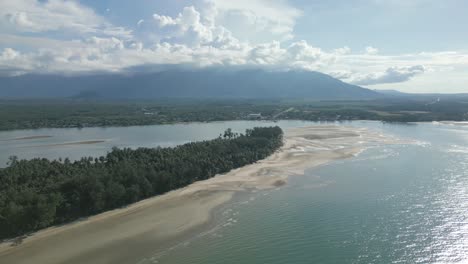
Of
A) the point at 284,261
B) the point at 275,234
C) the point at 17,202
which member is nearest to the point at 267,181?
the point at 275,234

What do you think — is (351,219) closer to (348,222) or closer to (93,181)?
(348,222)

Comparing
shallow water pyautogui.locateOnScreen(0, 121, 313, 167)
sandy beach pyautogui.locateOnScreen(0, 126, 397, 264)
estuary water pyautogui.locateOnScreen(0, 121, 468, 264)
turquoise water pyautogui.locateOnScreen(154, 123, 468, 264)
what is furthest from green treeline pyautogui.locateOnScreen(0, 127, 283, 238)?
shallow water pyautogui.locateOnScreen(0, 121, 313, 167)

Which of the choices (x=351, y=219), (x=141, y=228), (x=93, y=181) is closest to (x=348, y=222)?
(x=351, y=219)

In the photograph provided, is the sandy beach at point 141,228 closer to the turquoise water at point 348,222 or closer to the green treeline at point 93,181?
the green treeline at point 93,181

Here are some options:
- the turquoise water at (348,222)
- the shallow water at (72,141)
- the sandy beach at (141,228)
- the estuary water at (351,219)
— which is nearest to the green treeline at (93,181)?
the sandy beach at (141,228)

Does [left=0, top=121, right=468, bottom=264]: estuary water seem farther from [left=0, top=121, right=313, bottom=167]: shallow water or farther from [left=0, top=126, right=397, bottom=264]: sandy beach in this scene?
[left=0, top=121, right=313, bottom=167]: shallow water
